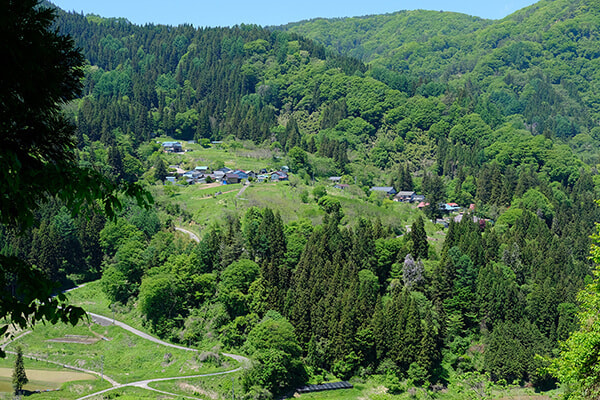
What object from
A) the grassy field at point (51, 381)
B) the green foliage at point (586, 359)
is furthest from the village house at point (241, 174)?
the green foliage at point (586, 359)

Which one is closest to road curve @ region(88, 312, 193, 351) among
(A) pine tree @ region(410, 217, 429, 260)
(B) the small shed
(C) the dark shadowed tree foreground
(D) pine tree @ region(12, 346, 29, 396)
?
(D) pine tree @ region(12, 346, 29, 396)

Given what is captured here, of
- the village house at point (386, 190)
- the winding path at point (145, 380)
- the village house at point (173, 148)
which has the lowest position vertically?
the winding path at point (145, 380)

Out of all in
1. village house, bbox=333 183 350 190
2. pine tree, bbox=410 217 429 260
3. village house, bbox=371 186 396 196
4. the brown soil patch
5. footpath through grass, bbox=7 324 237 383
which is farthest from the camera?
village house, bbox=371 186 396 196

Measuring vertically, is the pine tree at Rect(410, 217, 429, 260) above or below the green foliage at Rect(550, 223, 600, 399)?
below

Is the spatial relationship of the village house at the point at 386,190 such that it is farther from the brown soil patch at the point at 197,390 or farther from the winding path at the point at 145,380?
the brown soil patch at the point at 197,390

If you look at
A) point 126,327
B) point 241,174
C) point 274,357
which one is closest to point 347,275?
point 274,357

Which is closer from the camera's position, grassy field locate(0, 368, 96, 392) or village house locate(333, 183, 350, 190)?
grassy field locate(0, 368, 96, 392)

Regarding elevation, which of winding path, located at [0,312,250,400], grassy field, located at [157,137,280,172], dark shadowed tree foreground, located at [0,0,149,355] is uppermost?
dark shadowed tree foreground, located at [0,0,149,355]

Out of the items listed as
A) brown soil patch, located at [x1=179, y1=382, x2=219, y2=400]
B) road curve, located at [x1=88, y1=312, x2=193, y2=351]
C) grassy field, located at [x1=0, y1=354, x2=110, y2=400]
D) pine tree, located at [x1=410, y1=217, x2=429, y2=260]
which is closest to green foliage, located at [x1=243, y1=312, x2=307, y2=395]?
brown soil patch, located at [x1=179, y1=382, x2=219, y2=400]

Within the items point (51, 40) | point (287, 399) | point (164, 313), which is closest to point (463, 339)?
point (287, 399)

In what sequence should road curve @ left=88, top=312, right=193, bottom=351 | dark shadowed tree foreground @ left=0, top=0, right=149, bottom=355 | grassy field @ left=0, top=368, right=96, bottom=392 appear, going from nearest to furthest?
dark shadowed tree foreground @ left=0, top=0, right=149, bottom=355 < grassy field @ left=0, top=368, right=96, bottom=392 < road curve @ left=88, top=312, right=193, bottom=351

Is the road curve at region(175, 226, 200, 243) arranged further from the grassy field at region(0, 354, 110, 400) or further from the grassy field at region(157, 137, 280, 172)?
the grassy field at region(157, 137, 280, 172)
